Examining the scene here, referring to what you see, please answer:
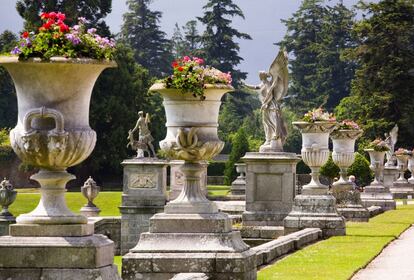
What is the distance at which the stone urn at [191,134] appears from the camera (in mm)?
13117

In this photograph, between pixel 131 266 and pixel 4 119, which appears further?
pixel 4 119

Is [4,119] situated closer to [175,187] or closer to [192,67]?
[175,187]

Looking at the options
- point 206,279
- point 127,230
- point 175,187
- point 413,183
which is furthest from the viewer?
point 413,183

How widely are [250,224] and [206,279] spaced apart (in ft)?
35.2

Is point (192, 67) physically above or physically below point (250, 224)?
above

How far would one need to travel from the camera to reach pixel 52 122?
946cm

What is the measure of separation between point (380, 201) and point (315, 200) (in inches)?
535

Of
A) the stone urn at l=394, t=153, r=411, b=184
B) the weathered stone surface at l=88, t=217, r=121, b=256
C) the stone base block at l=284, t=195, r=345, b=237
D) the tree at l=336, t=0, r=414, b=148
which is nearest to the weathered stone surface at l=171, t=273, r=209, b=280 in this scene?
the stone base block at l=284, t=195, r=345, b=237

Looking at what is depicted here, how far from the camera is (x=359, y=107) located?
7188cm

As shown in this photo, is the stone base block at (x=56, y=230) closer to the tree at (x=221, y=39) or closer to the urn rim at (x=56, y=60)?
the urn rim at (x=56, y=60)

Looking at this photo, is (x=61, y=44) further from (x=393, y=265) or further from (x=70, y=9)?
(x=70, y=9)

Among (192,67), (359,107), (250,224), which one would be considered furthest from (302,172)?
(192,67)

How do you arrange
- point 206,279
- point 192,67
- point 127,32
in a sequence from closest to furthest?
point 206,279 < point 192,67 < point 127,32

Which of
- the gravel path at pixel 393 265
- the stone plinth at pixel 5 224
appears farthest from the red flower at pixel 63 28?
the stone plinth at pixel 5 224
